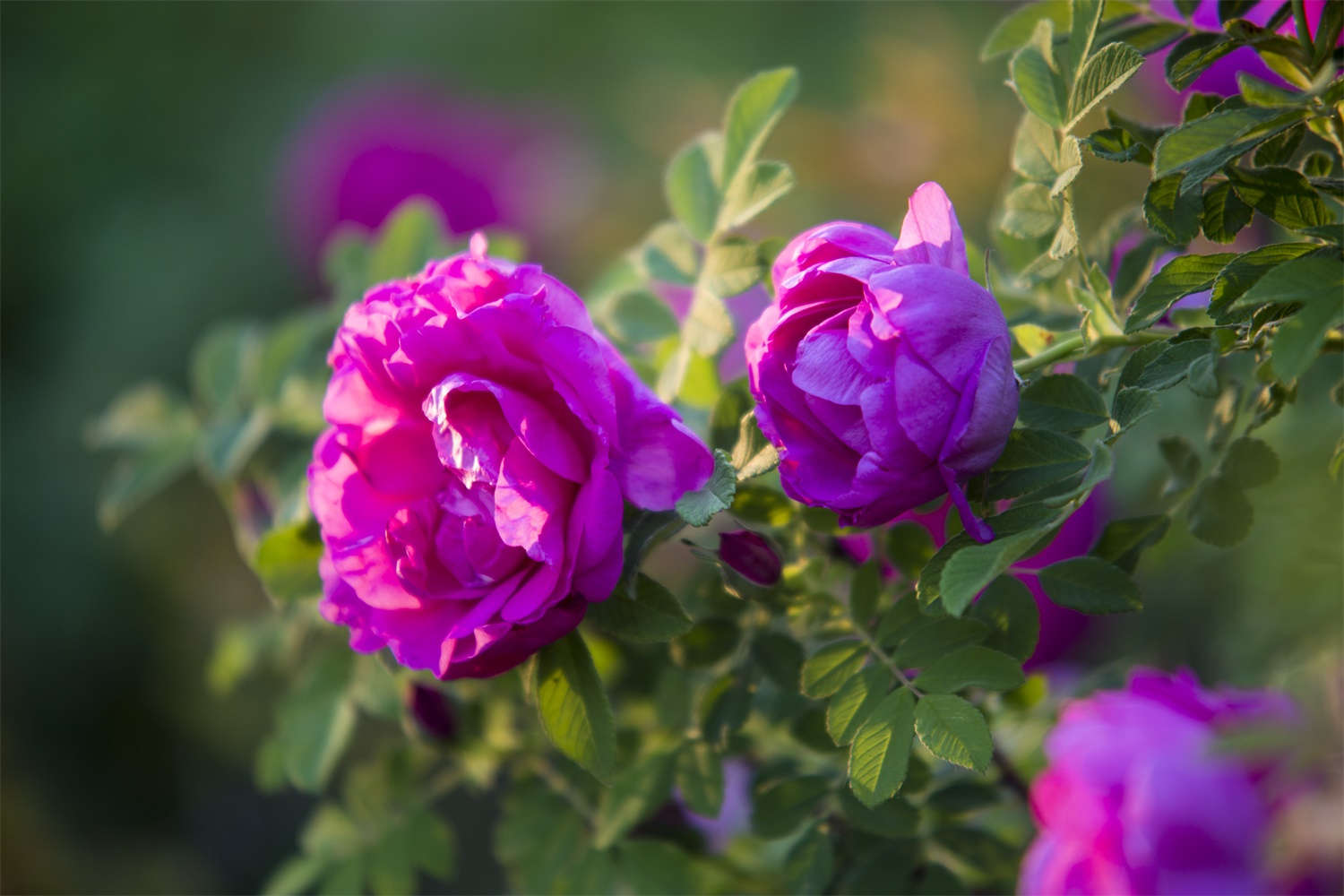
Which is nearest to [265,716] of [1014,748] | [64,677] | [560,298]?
[64,677]

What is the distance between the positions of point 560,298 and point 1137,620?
1.85 ft

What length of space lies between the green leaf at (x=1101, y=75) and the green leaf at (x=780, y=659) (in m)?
0.24

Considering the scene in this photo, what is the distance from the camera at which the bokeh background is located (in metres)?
1.17

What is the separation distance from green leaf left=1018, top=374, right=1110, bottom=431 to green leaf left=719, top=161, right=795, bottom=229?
14 cm

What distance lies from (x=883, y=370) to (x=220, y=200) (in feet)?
5.17

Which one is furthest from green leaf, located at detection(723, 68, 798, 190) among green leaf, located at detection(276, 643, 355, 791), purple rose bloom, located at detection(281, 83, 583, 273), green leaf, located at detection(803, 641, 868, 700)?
purple rose bloom, located at detection(281, 83, 583, 273)

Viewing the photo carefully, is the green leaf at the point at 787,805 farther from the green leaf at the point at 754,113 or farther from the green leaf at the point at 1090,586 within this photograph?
the green leaf at the point at 754,113

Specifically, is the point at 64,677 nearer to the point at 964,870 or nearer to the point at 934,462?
the point at 964,870

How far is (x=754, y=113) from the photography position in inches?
20.0

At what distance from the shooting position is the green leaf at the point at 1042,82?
1.36 feet

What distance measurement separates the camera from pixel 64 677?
1.36m

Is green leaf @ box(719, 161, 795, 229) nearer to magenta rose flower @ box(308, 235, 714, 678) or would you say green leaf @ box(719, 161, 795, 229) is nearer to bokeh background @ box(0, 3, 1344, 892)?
magenta rose flower @ box(308, 235, 714, 678)

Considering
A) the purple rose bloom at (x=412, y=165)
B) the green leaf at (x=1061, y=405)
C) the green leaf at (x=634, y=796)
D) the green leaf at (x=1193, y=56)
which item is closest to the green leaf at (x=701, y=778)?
the green leaf at (x=634, y=796)

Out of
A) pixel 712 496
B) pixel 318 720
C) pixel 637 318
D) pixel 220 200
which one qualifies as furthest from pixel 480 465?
pixel 220 200
